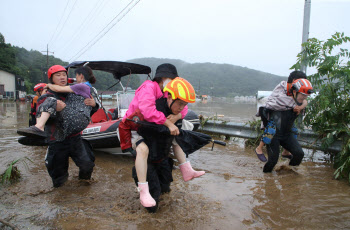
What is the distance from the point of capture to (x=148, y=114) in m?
2.64

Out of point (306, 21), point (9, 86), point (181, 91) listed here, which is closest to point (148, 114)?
point (181, 91)

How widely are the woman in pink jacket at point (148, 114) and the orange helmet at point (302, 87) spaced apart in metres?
2.08

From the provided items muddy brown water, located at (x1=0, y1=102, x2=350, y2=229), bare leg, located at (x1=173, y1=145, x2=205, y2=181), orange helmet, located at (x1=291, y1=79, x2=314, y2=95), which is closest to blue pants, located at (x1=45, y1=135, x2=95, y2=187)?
muddy brown water, located at (x1=0, y1=102, x2=350, y2=229)

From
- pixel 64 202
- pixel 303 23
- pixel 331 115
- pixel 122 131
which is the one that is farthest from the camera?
pixel 303 23

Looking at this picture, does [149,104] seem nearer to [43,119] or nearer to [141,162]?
[141,162]

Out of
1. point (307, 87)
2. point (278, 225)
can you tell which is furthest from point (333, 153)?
point (278, 225)

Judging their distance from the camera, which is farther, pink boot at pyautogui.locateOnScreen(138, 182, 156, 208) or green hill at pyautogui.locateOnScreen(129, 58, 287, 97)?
green hill at pyautogui.locateOnScreen(129, 58, 287, 97)

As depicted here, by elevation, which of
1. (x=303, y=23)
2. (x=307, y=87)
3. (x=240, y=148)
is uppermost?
(x=303, y=23)

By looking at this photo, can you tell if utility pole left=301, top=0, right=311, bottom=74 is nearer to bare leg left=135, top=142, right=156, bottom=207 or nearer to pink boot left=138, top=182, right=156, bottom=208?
bare leg left=135, top=142, right=156, bottom=207

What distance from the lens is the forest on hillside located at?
184 feet

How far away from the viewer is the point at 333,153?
211 inches

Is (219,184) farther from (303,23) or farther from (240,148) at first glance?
(303,23)

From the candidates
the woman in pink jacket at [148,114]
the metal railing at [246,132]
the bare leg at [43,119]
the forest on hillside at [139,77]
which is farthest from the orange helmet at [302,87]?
the forest on hillside at [139,77]

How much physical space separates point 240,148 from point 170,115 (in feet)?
15.1
